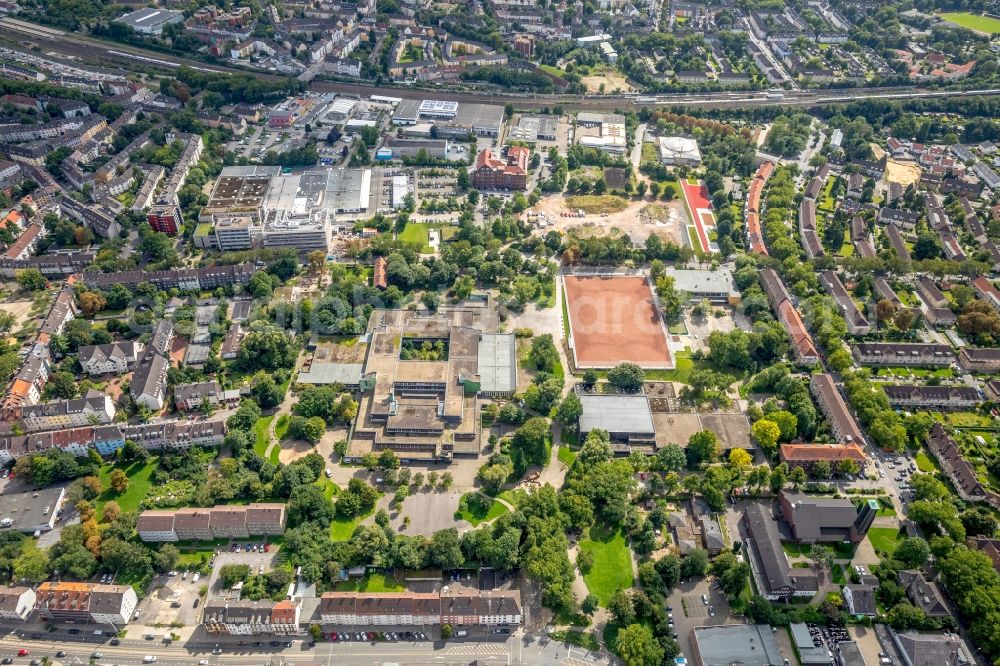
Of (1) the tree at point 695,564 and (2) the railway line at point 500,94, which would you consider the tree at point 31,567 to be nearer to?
(1) the tree at point 695,564

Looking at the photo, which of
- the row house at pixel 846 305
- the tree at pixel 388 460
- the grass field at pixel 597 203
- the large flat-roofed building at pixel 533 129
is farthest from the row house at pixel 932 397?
the large flat-roofed building at pixel 533 129

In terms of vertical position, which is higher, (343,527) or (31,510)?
(31,510)

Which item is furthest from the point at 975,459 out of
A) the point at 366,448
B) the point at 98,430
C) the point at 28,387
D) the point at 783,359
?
the point at 28,387

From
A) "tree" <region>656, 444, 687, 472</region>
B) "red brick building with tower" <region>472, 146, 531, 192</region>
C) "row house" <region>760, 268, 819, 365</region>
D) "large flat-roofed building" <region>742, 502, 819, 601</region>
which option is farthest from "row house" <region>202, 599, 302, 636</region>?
"red brick building with tower" <region>472, 146, 531, 192</region>

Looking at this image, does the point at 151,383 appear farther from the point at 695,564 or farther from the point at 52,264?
the point at 695,564

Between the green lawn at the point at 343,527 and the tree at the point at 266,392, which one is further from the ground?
the tree at the point at 266,392

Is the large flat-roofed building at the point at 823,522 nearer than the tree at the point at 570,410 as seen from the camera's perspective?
Yes

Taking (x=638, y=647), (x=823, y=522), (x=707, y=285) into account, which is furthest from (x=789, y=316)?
(x=638, y=647)

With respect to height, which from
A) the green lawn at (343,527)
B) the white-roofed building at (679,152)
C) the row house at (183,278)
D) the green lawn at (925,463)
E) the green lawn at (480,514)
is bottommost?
the green lawn at (343,527)
